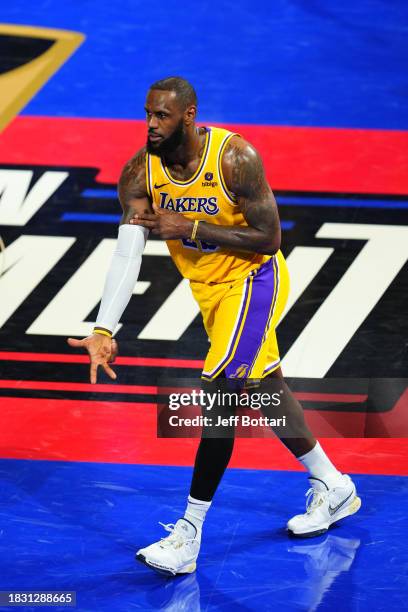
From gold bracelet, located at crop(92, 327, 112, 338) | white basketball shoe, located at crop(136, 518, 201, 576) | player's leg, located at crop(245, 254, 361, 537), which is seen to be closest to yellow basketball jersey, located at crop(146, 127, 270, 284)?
player's leg, located at crop(245, 254, 361, 537)

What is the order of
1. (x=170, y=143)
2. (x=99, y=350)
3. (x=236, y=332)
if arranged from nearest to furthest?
(x=99, y=350)
(x=170, y=143)
(x=236, y=332)

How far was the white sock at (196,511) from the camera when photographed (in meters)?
4.64

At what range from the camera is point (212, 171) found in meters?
4.51

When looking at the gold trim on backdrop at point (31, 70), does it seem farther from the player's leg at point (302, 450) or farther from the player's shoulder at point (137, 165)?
the player's leg at point (302, 450)

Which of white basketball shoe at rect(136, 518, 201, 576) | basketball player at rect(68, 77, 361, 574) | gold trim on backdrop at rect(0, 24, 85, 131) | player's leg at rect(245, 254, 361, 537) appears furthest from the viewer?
gold trim on backdrop at rect(0, 24, 85, 131)

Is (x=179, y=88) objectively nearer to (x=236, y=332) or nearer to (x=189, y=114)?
(x=189, y=114)

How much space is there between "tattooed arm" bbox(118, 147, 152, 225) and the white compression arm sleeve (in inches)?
3.0

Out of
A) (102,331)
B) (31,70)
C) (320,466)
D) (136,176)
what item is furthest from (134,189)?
(31,70)

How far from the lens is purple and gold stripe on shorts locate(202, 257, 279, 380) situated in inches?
180

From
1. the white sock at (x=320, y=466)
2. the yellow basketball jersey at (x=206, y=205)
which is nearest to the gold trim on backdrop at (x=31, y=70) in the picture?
the yellow basketball jersey at (x=206, y=205)

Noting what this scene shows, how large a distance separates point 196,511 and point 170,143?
152 centimetres

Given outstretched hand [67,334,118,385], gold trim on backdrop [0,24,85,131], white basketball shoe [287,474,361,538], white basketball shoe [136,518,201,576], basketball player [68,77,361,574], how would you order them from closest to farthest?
outstretched hand [67,334,118,385] → basketball player [68,77,361,574] → white basketball shoe [136,518,201,576] → white basketball shoe [287,474,361,538] → gold trim on backdrop [0,24,85,131]

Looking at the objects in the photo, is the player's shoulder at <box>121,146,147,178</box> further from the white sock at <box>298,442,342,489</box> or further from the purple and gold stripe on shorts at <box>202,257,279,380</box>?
the white sock at <box>298,442,342,489</box>

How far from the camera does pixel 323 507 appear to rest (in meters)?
4.91
